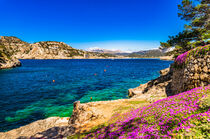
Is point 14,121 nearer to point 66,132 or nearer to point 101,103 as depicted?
point 66,132

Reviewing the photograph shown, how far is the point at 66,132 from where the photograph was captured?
1099cm

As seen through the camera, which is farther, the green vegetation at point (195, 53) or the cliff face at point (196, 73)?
the green vegetation at point (195, 53)

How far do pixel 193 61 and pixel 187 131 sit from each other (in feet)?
39.1

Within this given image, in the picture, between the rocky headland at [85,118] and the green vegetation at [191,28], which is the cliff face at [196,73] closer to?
the rocky headland at [85,118]

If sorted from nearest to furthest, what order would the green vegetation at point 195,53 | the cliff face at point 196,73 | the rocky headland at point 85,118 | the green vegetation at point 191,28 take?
the rocky headland at point 85,118 → the cliff face at point 196,73 → the green vegetation at point 195,53 → the green vegetation at point 191,28

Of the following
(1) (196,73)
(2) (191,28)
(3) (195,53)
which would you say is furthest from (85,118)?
(2) (191,28)

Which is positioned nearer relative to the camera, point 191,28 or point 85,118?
point 85,118

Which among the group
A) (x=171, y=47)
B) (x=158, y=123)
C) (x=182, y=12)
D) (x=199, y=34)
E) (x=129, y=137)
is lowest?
(x=129, y=137)

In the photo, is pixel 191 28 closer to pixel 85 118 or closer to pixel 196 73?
pixel 196 73

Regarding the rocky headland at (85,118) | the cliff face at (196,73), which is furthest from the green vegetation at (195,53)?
the cliff face at (196,73)

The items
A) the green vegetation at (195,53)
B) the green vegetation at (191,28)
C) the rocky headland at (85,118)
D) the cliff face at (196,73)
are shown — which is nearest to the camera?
the rocky headland at (85,118)

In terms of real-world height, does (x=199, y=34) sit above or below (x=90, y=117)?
above

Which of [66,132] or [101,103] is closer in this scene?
[66,132]

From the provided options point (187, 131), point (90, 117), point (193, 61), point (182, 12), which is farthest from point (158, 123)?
point (182, 12)
